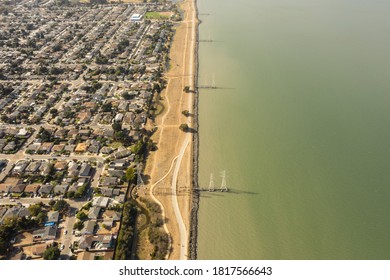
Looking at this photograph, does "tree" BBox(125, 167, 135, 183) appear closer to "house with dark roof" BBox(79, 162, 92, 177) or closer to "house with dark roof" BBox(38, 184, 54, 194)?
"house with dark roof" BBox(79, 162, 92, 177)

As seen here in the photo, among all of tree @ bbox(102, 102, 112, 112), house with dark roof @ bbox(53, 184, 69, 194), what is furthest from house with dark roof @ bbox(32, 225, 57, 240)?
tree @ bbox(102, 102, 112, 112)

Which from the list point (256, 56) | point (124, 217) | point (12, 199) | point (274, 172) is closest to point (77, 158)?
point (12, 199)

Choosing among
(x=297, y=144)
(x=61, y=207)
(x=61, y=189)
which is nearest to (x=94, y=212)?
(x=61, y=207)

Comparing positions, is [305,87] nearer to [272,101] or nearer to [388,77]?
[272,101]

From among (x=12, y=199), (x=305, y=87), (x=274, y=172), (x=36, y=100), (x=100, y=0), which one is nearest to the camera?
(x=12, y=199)

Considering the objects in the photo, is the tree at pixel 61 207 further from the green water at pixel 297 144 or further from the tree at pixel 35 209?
the green water at pixel 297 144

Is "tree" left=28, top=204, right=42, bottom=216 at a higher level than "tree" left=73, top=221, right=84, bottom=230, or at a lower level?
higher

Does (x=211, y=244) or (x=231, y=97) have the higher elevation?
(x=231, y=97)
